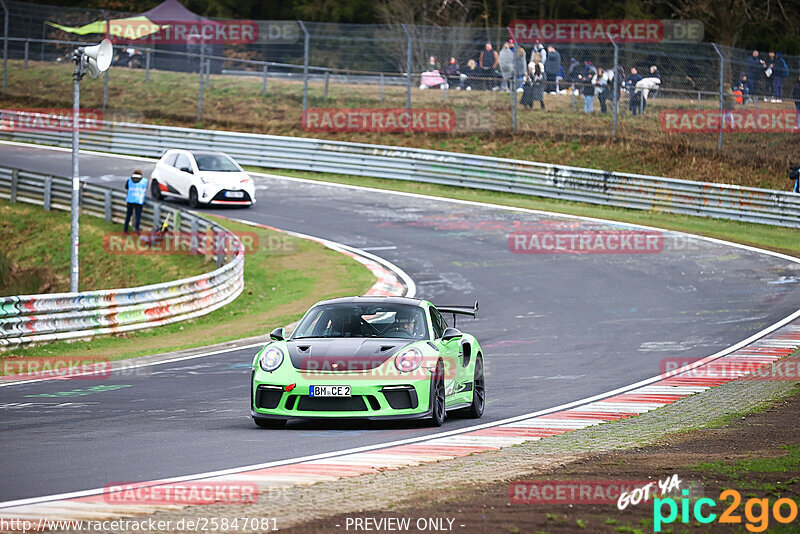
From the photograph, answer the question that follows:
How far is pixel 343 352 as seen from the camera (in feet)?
32.2

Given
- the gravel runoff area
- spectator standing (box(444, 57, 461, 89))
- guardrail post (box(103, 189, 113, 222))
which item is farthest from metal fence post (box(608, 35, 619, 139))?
the gravel runoff area

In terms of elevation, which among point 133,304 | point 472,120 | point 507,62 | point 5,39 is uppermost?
point 5,39

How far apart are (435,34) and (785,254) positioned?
14721mm

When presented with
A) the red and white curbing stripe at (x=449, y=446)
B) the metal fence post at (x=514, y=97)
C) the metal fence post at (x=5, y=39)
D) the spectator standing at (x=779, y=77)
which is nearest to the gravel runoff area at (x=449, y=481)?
the red and white curbing stripe at (x=449, y=446)

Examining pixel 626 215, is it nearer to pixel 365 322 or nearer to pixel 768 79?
pixel 768 79

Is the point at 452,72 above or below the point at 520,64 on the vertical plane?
below

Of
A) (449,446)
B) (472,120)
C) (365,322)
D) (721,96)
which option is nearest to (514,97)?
(472,120)

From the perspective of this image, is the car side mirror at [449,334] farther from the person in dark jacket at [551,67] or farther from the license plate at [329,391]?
the person in dark jacket at [551,67]

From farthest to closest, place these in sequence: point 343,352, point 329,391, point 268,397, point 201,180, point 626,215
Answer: point 201,180, point 626,215, point 343,352, point 268,397, point 329,391

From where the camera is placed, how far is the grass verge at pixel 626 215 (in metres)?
27.6

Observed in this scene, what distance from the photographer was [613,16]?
212 ft

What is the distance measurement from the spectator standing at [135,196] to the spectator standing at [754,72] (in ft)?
57.9

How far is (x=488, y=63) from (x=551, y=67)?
80.2 inches

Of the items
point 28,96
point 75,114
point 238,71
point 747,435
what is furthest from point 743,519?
point 28,96
